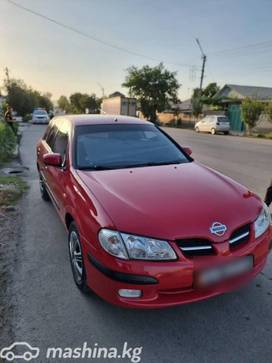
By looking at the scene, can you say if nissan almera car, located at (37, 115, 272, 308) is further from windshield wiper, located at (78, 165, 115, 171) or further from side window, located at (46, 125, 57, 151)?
side window, located at (46, 125, 57, 151)

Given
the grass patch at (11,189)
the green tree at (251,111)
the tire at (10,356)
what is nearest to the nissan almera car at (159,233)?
the tire at (10,356)

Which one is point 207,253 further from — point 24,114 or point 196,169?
point 24,114

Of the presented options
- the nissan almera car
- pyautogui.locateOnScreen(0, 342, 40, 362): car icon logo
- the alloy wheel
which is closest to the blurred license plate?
the nissan almera car

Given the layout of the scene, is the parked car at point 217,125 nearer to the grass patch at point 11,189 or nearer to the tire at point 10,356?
the grass patch at point 11,189

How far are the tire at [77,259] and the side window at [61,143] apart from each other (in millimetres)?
1054

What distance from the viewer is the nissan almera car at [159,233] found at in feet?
7.60

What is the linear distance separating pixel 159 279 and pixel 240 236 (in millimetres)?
755

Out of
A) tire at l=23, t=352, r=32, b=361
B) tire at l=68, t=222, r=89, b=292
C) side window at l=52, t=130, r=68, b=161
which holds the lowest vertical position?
tire at l=23, t=352, r=32, b=361

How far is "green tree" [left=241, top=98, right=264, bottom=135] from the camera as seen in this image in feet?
79.6

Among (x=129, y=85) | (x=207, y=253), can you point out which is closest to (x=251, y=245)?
(x=207, y=253)

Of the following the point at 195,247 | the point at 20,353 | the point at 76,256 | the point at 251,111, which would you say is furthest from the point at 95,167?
the point at 251,111

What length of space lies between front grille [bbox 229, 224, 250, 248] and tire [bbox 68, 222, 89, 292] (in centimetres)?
132

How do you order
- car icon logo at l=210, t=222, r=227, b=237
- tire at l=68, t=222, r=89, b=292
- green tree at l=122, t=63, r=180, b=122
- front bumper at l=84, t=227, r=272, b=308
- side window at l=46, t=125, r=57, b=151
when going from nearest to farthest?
front bumper at l=84, t=227, r=272, b=308 → car icon logo at l=210, t=222, r=227, b=237 → tire at l=68, t=222, r=89, b=292 → side window at l=46, t=125, r=57, b=151 → green tree at l=122, t=63, r=180, b=122

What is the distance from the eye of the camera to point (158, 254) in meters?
2.31
